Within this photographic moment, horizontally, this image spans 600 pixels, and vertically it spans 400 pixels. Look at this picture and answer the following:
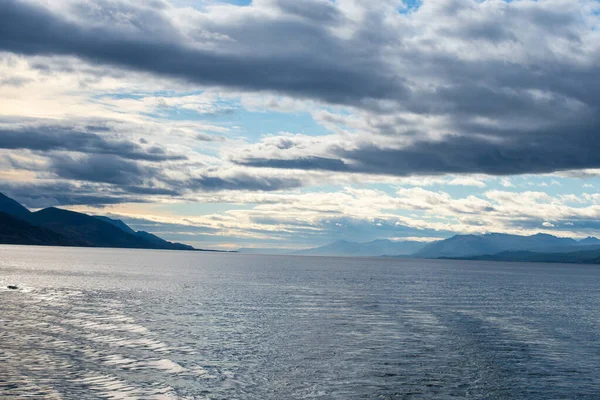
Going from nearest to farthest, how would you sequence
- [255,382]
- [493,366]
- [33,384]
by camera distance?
1. [33,384]
2. [255,382]
3. [493,366]

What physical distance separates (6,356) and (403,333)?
44278 millimetres

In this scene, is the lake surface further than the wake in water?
Yes

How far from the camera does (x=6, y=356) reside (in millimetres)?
49812

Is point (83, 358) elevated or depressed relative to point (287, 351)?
elevated

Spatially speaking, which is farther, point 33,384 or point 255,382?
point 255,382

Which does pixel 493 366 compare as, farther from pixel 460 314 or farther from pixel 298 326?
pixel 460 314

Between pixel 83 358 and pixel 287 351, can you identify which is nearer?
pixel 83 358

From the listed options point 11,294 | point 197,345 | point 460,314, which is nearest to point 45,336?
point 197,345

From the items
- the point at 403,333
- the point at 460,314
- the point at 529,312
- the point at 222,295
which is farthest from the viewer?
the point at 222,295

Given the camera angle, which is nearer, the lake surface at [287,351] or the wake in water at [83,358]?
the wake in water at [83,358]

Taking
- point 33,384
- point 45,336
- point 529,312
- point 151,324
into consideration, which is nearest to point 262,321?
point 151,324

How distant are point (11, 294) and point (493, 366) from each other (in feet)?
296

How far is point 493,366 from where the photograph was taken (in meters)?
53.7

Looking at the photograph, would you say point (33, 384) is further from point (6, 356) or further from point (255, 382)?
point (255, 382)
